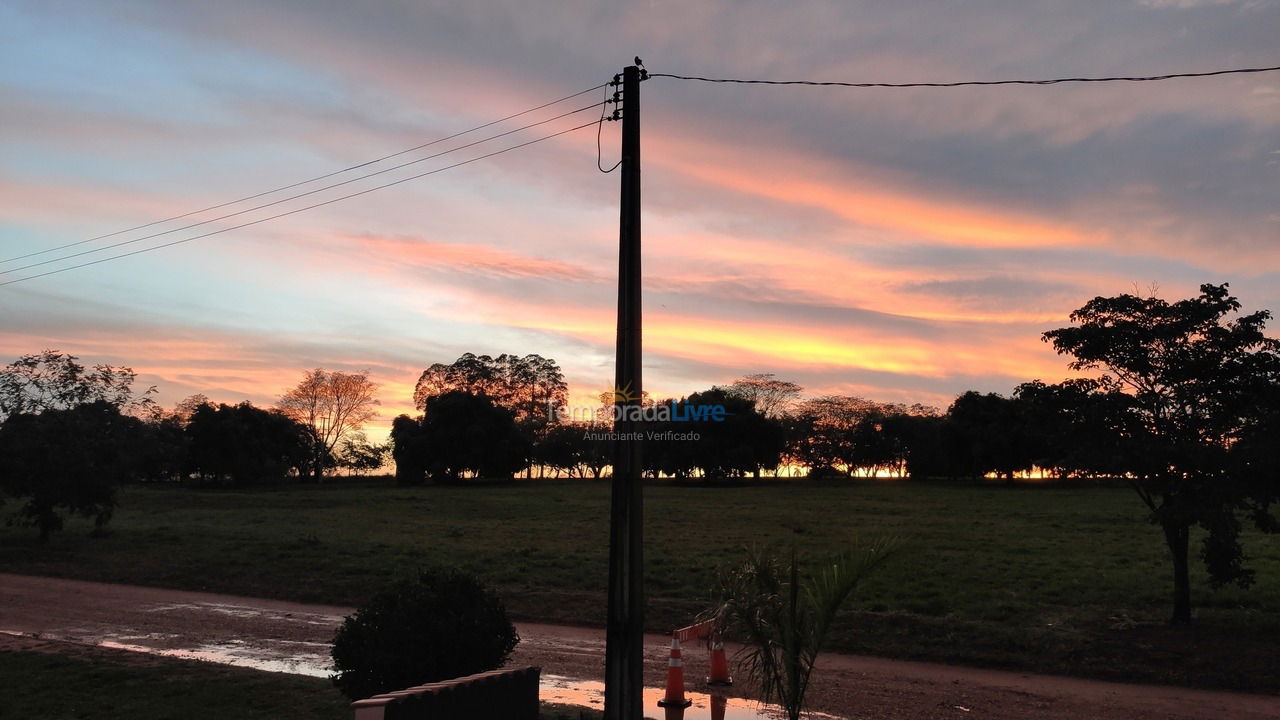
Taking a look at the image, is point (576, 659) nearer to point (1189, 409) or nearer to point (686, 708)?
point (686, 708)

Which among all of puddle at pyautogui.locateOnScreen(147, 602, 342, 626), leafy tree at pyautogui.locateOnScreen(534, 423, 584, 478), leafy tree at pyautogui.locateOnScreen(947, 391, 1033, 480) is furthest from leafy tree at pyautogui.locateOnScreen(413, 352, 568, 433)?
puddle at pyautogui.locateOnScreen(147, 602, 342, 626)

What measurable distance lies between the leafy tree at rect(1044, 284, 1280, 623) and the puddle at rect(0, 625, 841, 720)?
324 inches

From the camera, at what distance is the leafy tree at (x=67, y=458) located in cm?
2856

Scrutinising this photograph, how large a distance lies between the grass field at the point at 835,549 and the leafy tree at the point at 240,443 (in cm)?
2145

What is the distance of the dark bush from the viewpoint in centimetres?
934

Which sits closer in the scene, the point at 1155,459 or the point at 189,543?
the point at 1155,459

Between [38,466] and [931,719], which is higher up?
[38,466]

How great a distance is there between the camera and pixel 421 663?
9.36 meters

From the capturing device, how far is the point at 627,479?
10.4m

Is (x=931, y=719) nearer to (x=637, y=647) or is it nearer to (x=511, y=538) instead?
(x=637, y=647)

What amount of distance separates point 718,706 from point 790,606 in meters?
2.88

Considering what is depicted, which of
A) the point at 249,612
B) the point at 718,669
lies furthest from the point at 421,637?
the point at 249,612

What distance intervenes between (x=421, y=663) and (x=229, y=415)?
71990 mm

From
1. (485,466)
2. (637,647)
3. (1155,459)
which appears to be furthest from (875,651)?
(485,466)
